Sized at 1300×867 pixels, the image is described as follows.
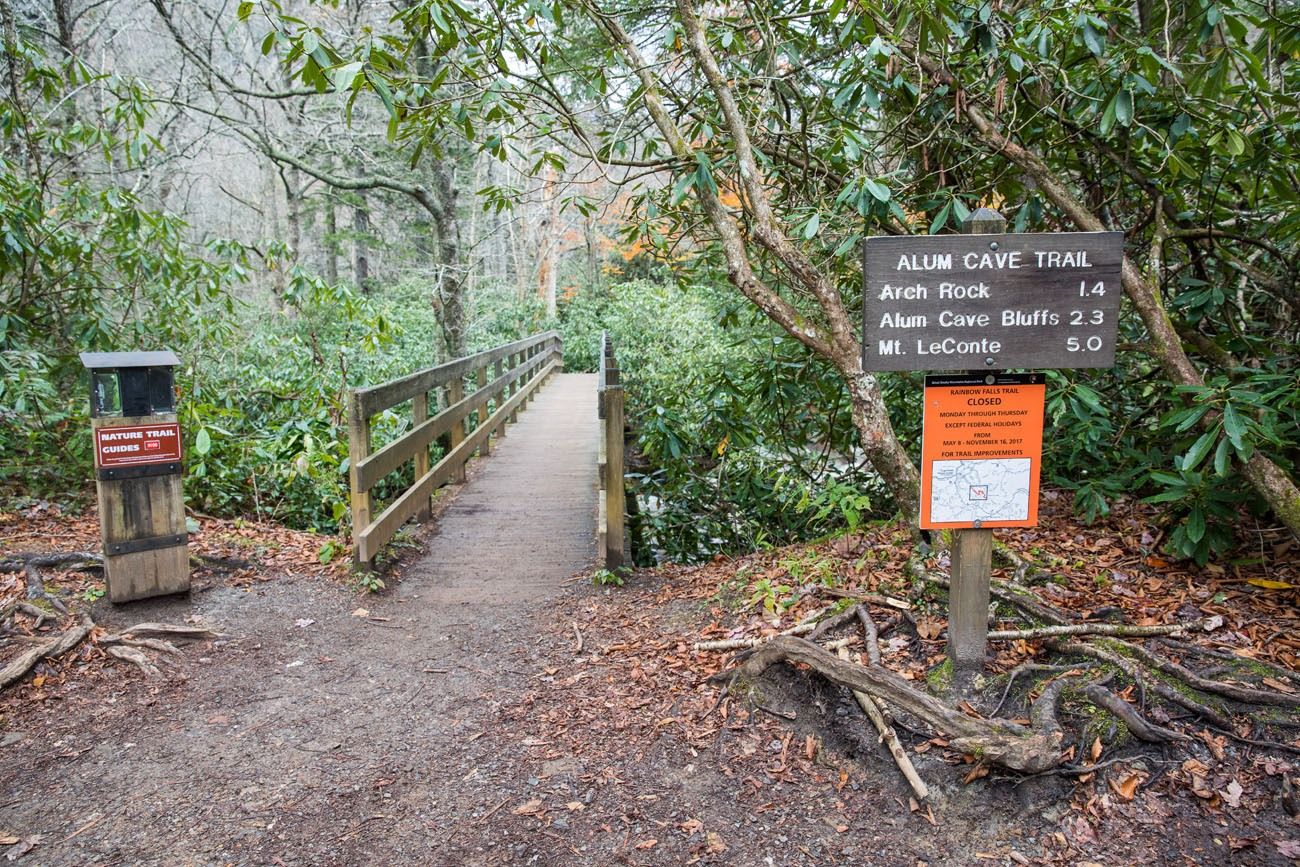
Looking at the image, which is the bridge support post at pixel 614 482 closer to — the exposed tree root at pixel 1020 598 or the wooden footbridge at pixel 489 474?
the wooden footbridge at pixel 489 474

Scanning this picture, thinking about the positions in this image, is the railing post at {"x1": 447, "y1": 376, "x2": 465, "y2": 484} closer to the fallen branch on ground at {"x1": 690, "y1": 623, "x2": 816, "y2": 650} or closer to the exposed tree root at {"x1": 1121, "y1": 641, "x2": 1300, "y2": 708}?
the fallen branch on ground at {"x1": 690, "y1": 623, "x2": 816, "y2": 650}

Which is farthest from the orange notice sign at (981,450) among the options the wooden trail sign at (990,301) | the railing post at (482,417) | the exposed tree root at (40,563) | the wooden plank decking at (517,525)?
the railing post at (482,417)

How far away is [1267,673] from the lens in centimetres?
296

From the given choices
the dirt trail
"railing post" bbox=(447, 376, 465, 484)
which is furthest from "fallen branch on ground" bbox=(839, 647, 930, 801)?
"railing post" bbox=(447, 376, 465, 484)

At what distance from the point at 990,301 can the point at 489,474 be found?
20.8ft

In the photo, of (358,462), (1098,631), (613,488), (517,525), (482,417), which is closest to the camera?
(1098,631)

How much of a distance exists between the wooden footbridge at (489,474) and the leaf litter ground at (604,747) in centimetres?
86

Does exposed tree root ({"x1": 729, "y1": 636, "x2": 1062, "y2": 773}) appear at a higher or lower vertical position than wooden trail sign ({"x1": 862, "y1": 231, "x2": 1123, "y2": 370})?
lower

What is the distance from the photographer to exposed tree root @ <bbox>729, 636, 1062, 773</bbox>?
2668 millimetres

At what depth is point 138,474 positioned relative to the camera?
4.52 m

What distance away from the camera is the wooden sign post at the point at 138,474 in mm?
4410

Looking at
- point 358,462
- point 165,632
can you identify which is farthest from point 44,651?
point 358,462

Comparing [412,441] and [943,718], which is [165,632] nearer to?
[412,441]

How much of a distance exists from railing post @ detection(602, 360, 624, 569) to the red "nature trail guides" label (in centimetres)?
259
